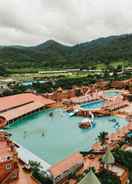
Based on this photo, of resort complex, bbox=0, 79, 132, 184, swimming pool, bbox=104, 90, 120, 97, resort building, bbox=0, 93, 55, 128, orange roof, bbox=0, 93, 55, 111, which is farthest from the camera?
swimming pool, bbox=104, 90, 120, 97

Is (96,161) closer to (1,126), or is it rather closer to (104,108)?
(1,126)

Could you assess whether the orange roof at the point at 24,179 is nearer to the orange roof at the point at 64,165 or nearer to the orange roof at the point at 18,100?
the orange roof at the point at 64,165

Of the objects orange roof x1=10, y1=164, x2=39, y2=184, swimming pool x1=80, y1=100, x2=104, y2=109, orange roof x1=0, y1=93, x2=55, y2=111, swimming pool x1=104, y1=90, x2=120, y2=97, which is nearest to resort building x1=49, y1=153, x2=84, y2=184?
orange roof x1=10, y1=164, x2=39, y2=184

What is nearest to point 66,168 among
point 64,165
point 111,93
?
point 64,165

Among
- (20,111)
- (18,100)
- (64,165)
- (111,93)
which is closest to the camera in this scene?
(64,165)

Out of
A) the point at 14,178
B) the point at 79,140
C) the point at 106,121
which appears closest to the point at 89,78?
the point at 106,121

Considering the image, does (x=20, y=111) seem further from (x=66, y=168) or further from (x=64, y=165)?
(x=66, y=168)

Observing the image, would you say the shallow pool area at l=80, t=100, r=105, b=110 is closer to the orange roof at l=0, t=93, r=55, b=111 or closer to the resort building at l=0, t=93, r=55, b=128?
the resort building at l=0, t=93, r=55, b=128
